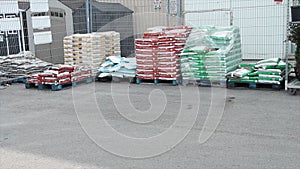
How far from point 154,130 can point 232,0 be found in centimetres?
761

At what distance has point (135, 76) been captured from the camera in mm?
10406

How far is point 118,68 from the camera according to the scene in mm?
10617

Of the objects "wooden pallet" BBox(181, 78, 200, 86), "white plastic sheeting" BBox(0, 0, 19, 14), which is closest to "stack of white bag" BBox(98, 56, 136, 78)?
Result: "wooden pallet" BBox(181, 78, 200, 86)

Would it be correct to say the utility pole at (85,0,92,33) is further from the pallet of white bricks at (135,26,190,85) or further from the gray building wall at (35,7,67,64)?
the pallet of white bricks at (135,26,190,85)

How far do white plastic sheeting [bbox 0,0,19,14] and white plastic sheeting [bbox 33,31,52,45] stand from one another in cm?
88

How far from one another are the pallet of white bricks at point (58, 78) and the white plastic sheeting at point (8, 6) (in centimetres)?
200

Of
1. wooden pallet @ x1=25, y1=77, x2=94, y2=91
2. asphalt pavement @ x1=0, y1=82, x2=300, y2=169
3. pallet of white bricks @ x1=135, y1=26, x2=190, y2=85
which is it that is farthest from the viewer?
wooden pallet @ x1=25, y1=77, x2=94, y2=91

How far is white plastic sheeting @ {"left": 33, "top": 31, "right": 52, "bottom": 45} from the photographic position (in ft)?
36.9

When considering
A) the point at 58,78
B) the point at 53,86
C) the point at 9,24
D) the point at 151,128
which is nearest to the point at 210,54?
the point at 151,128

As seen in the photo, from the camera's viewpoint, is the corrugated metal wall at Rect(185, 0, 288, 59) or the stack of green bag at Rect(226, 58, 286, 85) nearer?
the stack of green bag at Rect(226, 58, 286, 85)

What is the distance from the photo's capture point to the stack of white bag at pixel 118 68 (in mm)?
10539

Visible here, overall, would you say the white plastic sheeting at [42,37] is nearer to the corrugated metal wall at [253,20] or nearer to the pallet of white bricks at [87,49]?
the pallet of white bricks at [87,49]

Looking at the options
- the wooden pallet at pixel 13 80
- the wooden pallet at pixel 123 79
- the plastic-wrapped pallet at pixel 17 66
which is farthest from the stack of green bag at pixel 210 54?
the wooden pallet at pixel 13 80

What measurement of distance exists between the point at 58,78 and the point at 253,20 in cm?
627
